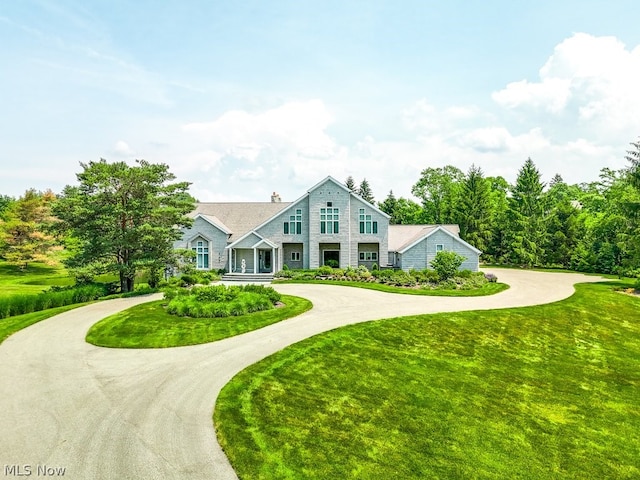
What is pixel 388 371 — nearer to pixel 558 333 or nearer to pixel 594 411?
pixel 594 411

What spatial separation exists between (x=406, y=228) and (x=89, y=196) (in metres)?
29.2

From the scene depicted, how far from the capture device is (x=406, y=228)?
41.0 meters

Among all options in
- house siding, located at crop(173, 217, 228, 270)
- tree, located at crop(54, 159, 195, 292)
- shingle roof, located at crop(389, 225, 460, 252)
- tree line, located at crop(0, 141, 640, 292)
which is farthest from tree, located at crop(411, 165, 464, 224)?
tree, located at crop(54, 159, 195, 292)

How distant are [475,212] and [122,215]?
4606 centimetres

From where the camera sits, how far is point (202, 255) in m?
37.7

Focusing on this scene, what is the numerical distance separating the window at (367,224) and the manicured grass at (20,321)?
25.0 meters

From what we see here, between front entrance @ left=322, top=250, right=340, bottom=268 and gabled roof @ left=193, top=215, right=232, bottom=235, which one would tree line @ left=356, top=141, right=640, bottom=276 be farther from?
gabled roof @ left=193, top=215, right=232, bottom=235

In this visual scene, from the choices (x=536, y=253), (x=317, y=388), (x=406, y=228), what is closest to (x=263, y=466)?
(x=317, y=388)

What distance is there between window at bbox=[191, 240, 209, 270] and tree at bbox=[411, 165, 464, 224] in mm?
40184

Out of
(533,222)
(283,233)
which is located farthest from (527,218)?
(283,233)

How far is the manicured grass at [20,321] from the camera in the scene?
1495 cm

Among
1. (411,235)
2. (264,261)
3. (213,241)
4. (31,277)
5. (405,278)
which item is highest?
(411,235)

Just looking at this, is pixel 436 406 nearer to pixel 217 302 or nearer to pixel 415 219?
pixel 217 302

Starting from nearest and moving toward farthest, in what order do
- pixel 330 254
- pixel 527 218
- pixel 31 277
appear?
pixel 330 254 → pixel 31 277 → pixel 527 218
